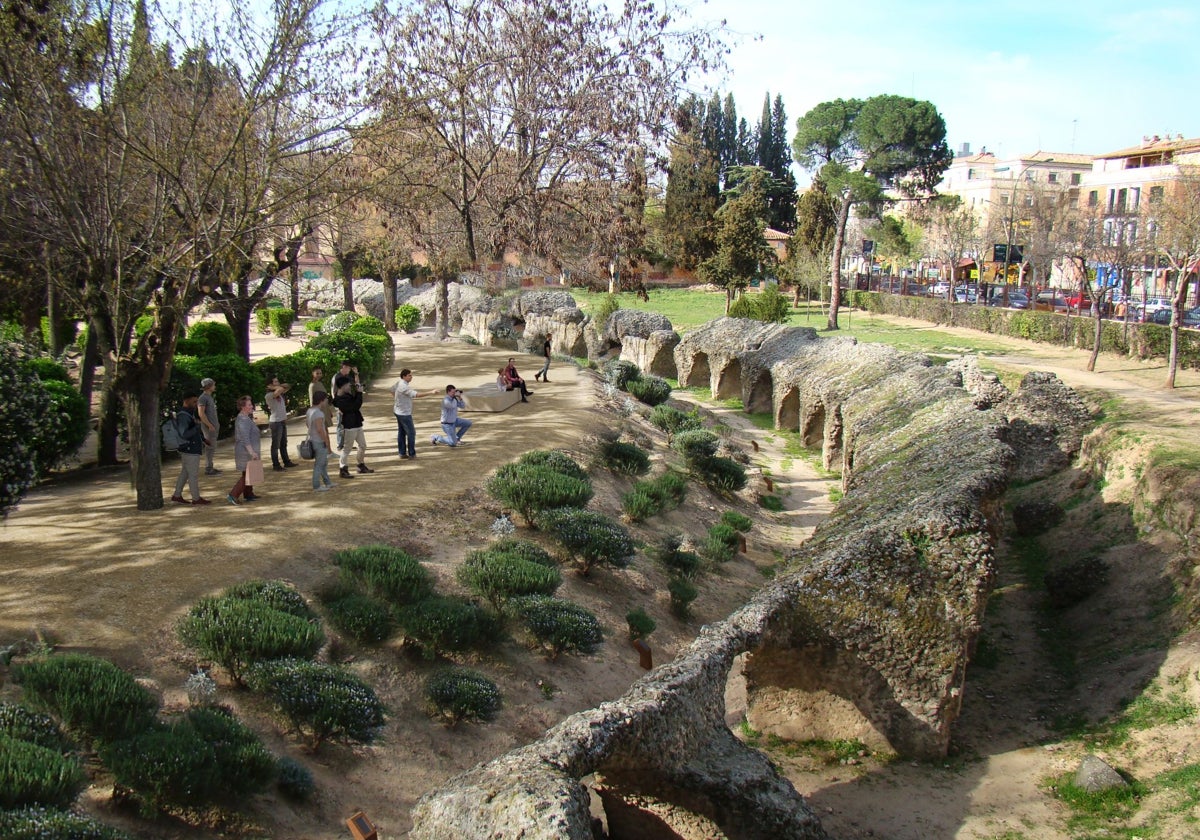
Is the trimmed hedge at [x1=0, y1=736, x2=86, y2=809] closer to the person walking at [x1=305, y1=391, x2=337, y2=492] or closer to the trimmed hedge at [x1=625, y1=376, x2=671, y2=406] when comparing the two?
the person walking at [x1=305, y1=391, x2=337, y2=492]

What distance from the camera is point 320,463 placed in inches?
551

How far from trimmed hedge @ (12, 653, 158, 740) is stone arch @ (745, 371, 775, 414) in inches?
Answer: 964

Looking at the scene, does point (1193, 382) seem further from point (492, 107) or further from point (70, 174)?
point (70, 174)

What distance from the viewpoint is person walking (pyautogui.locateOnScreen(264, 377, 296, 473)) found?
49.3ft

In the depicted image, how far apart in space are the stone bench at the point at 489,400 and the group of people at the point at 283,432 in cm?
261

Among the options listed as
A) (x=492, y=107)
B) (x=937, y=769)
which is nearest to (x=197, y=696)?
(x=937, y=769)

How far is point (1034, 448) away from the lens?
65.8 feet

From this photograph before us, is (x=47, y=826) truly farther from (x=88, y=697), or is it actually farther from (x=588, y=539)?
(x=588, y=539)

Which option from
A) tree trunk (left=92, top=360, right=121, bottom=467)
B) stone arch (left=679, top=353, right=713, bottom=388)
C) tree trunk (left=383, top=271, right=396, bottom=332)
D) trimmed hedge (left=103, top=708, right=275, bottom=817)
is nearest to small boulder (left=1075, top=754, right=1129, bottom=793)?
trimmed hedge (left=103, top=708, right=275, bottom=817)

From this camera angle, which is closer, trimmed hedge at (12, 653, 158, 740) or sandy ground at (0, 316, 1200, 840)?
trimmed hedge at (12, 653, 158, 740)

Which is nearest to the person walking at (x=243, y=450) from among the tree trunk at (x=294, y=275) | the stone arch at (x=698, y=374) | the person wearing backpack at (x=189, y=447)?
the person wearing backpack at (x=189, y=447)

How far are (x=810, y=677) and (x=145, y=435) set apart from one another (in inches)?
358

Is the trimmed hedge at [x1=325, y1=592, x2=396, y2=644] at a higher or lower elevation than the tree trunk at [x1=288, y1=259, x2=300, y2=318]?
lower

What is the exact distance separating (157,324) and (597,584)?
6.98 metres
